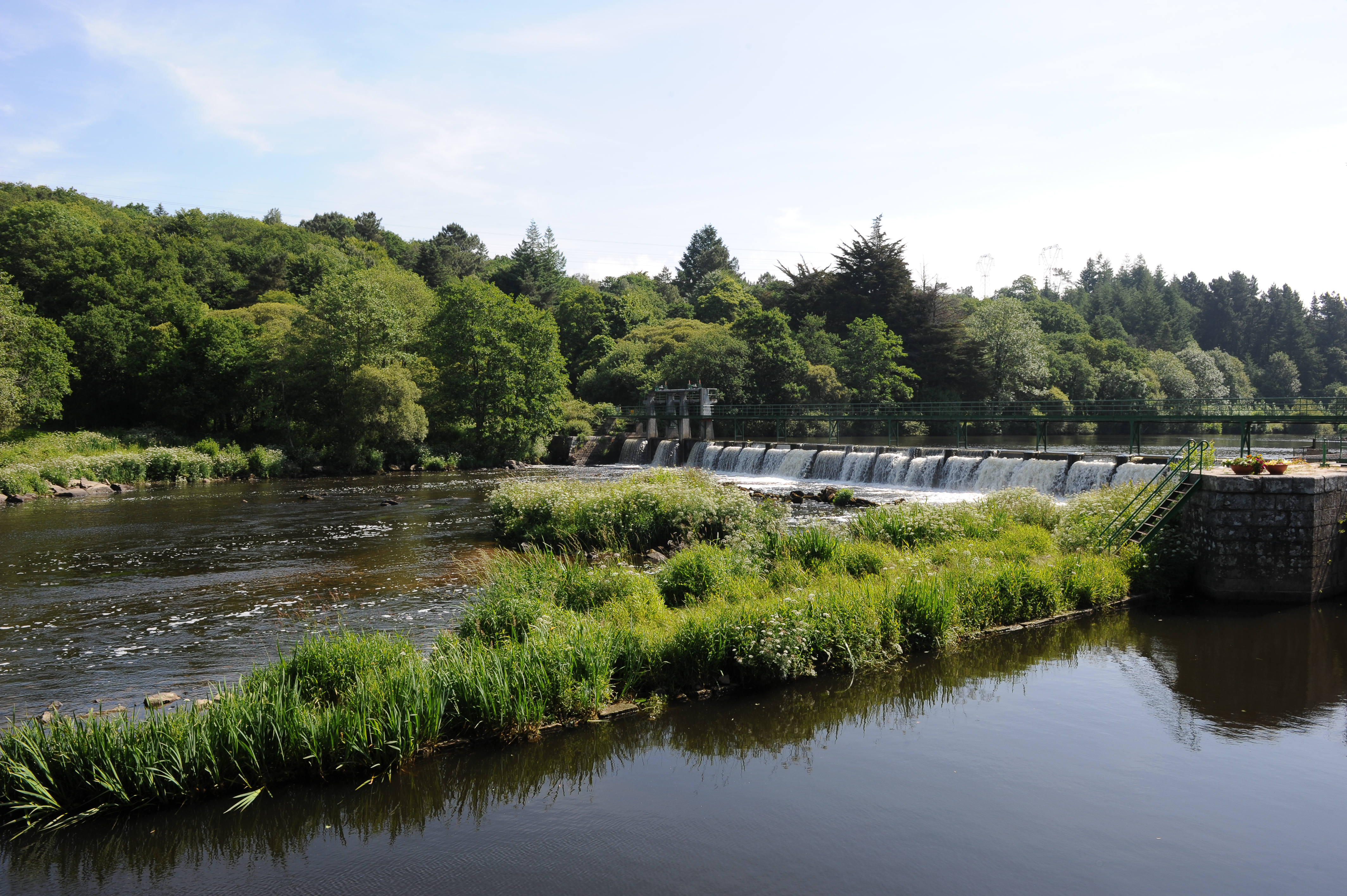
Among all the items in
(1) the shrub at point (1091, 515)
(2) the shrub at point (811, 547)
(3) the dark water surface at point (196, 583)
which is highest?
(1) the shrub at point (1091, 515)

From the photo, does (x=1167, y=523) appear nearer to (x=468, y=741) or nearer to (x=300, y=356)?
(x=468, y=741)

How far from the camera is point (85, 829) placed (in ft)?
21.4

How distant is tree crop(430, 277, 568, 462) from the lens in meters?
47.9

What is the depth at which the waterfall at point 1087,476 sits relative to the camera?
84.6 ft

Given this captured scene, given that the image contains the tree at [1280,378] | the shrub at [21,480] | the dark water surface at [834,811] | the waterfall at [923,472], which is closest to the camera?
the dark water surface at [834,811]

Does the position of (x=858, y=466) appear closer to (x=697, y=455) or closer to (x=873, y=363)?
(x=697, y=455)

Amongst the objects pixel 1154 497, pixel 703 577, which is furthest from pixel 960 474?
pixel 703 577

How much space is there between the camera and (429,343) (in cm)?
5012

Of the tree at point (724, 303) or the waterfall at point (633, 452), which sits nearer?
the waterfall at point (633, 452)

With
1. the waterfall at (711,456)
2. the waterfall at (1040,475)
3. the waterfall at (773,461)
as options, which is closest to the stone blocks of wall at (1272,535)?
the waterfall at (1040,475)

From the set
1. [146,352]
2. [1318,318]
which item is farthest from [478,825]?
[1318,318]

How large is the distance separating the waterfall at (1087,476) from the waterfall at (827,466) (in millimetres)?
10925

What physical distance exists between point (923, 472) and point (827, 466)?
17.8ft

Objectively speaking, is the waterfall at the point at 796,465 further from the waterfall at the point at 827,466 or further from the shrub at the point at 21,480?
the shrub at the point at 21,480
